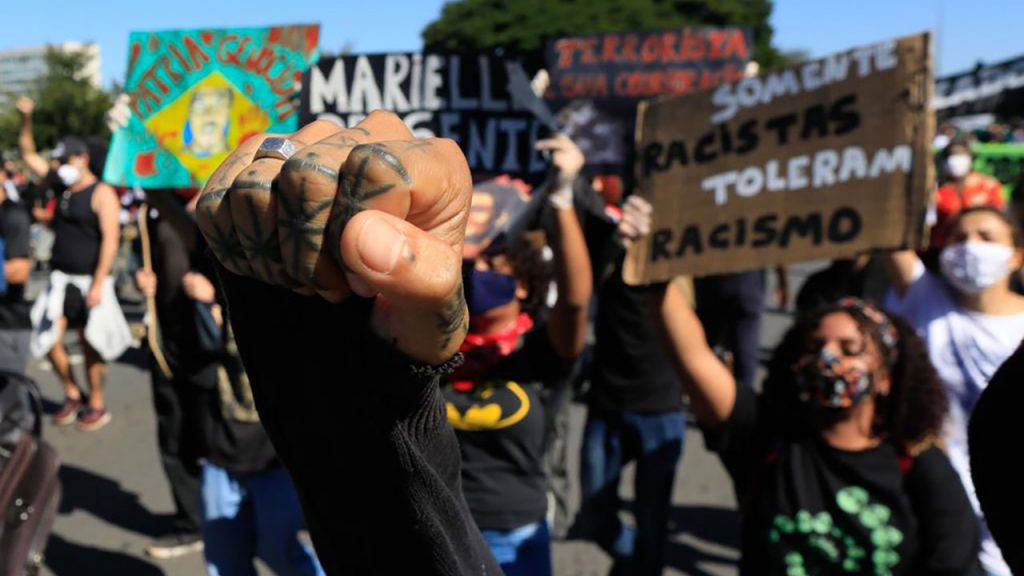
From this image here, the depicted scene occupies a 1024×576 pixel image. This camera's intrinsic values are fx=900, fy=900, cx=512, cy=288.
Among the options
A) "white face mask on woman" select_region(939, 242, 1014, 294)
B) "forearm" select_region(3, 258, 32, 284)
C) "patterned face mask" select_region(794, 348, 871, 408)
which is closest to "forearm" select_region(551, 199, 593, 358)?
"patterned face mask" select_region(794, 348, 871, 408)

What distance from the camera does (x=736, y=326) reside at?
16.9 feet

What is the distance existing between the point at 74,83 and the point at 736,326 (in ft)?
123

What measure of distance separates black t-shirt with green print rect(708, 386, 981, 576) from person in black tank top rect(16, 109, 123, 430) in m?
4.86

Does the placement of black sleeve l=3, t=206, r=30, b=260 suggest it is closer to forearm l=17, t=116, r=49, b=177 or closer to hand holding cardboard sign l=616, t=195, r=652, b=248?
forearm l=17, t=116, r=49, b=177

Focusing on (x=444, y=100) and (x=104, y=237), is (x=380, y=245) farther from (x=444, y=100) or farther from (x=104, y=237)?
(x=104, y=237)

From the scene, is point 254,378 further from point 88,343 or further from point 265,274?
point 88,343

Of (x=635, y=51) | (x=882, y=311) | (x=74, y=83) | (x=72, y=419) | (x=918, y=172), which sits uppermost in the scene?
(x=74, y=83)

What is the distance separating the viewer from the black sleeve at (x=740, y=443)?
227 centimetres

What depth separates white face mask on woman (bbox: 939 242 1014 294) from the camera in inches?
111

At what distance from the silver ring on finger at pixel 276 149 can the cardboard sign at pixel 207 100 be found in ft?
7.98

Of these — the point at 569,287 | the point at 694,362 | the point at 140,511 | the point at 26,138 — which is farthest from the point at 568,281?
the point at 26,138

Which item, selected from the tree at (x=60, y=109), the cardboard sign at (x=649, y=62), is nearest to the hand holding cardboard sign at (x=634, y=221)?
the cardboard sign at (x=649, y=62)

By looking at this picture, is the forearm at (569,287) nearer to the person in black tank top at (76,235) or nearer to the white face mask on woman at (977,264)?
the white face mask on woman at (977,264)

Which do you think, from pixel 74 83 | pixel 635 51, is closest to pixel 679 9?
pixel 74 83
